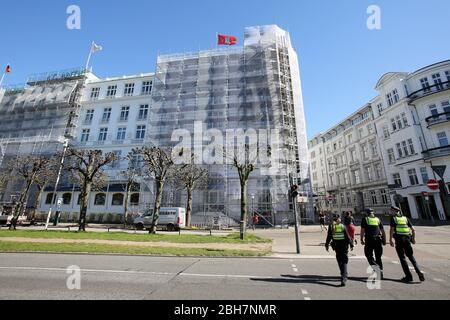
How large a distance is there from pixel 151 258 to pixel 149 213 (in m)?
16.9

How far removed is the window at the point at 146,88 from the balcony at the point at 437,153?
42.1 m

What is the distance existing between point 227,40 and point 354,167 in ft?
111

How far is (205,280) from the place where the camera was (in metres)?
6.82

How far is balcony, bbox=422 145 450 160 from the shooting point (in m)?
27.8

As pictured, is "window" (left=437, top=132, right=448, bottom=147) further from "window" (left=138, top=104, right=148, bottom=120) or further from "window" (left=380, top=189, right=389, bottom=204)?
"window" (left=138, top=104, right=148, bottom=120)

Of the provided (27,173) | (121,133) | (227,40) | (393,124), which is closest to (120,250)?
(27,173)

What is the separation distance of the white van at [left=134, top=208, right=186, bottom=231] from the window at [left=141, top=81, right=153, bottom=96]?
82.5 ft

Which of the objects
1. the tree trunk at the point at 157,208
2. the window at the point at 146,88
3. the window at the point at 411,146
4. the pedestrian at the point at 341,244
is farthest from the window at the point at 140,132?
the window at the point at 411,146

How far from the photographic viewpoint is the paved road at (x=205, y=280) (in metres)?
5.50

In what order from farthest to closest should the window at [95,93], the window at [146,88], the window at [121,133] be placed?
the window at [95,93] → the window at [146,88] → the window at [121,133]

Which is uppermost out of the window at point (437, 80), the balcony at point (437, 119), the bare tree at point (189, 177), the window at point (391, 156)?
the window at point (437, 80)

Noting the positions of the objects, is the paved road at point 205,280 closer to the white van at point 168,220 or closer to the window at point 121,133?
the white van at point 168,220
